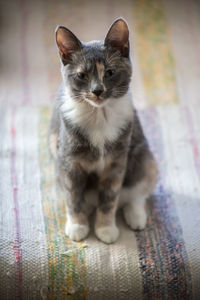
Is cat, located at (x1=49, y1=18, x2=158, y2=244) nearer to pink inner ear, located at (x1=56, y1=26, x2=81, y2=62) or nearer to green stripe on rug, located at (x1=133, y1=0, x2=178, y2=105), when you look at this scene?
pink inner ear, located at (x1=56, y1=26, x2=81, y2=62)

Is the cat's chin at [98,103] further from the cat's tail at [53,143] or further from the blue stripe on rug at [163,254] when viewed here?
the blue stripe on rug at [163,254]

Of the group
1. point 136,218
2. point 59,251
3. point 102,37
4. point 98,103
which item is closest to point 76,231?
point 59,251

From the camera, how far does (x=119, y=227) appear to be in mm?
1584

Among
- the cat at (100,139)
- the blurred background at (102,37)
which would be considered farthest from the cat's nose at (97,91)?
the blurred background at (102,37)

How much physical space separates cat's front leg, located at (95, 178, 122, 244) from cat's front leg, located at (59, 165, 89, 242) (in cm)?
6

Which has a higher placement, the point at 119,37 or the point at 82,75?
the point at 119,37

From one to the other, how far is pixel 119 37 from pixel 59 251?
0.80 meters

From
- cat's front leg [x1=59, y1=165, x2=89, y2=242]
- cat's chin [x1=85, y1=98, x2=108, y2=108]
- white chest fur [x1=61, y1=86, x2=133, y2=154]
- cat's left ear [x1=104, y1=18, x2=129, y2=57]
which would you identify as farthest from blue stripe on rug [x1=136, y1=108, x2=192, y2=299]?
cat's left ear [x1=104, y1=18, x2=129, y2=57]

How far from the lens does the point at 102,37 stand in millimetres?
2488

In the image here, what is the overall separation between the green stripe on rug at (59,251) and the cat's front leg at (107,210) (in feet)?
0.30

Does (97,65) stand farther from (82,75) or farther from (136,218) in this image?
(136,218)

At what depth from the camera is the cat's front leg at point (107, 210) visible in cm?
149

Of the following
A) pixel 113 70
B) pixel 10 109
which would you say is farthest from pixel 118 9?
pixel 113 70

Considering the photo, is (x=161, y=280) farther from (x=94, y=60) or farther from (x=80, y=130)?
(x=94, y=60)
